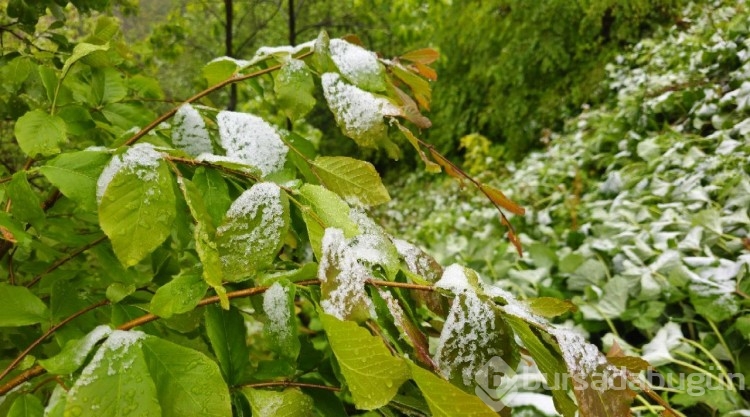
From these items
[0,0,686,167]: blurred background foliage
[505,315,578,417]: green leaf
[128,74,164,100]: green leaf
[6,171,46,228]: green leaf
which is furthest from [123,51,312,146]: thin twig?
[0,0,686,167]: blurred background foliage

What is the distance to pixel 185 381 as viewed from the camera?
0.43 m

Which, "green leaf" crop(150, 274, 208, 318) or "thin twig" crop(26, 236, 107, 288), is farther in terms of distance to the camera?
"thin twig" crop(26, 236, 107, 288)

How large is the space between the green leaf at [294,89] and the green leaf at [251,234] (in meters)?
0.19

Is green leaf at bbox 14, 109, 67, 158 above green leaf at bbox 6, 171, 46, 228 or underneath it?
above

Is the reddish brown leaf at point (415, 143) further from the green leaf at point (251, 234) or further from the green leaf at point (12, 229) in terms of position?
the green leaf at point (12, 229)

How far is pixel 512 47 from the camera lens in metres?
5.78

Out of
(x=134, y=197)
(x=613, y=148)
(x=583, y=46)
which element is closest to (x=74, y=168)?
(x=134, y=197)

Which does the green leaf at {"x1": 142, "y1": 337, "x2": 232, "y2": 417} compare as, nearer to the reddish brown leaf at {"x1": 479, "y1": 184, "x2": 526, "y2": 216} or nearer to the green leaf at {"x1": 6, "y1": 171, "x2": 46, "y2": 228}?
the green leaf at {"x1": 6, "y1": 171, "x2": 46, "y2": 228}

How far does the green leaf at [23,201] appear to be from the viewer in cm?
55

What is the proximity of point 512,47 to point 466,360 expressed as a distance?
232 inches

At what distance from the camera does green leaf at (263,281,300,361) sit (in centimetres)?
47

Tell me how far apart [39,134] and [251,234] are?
14.2 inches

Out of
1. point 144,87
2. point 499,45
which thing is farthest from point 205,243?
point 499,45

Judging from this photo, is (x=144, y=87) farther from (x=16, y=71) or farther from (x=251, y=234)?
(x=251, y=234)
